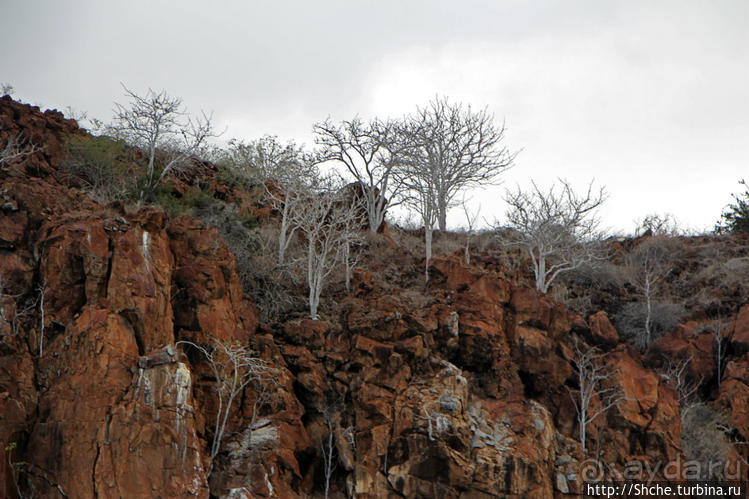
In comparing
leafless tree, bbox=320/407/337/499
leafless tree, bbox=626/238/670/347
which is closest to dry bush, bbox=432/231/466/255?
leafless tree, bbox=626/238/670/347

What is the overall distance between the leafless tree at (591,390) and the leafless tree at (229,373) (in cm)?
887

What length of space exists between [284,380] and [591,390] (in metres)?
8.91

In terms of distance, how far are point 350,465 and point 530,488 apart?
4626 mm

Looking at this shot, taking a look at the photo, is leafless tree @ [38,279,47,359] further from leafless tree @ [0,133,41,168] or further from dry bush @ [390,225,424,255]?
dry bush @ [390,225,424,255]

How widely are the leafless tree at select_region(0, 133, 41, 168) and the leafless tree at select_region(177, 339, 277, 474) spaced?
25.9ft

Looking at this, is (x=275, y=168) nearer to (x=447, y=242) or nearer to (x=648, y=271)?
(x=447, y=242)

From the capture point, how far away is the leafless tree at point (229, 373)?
13.9 metres

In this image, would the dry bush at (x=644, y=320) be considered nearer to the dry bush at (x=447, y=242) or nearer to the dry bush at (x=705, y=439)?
the dry bush at (x=705, y=439)

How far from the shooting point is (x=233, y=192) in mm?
25984

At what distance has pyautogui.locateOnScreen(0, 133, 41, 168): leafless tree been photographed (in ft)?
54.7

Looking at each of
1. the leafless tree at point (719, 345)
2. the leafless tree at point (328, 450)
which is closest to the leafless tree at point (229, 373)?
the leafless tree at point (328, 450)

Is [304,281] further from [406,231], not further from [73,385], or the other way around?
[406,231]

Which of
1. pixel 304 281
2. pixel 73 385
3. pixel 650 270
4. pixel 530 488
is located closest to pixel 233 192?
pixel 304 281

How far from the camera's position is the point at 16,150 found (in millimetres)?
17625
